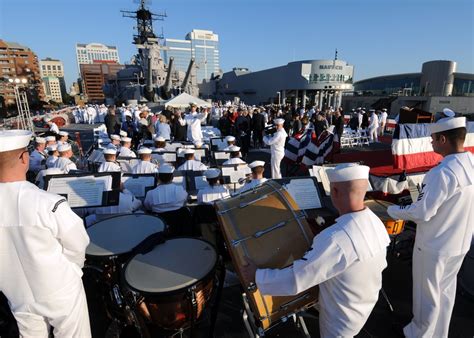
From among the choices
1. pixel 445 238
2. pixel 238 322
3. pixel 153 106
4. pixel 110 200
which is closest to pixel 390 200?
pixel 445 238

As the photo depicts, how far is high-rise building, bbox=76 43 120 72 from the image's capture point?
6604 inches

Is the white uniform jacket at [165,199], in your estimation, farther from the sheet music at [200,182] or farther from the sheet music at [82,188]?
the sheet music at [200,182]

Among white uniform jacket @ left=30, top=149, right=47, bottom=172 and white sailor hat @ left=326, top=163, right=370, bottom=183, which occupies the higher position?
white sailor hat @ left=326, top=163, right=370, bottom=183

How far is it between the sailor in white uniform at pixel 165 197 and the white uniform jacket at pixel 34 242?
1.90 m

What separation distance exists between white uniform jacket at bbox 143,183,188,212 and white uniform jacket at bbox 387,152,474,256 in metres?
2.77

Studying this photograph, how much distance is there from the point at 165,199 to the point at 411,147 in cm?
488

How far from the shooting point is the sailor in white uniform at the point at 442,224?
7.13 feet

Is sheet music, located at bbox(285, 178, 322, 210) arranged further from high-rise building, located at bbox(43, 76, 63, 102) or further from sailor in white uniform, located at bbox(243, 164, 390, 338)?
high-rise building, located at bbox(43, 76, 63, 102)

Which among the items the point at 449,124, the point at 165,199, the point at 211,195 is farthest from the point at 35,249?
the point at 449,124

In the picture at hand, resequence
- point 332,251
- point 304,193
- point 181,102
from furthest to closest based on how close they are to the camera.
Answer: point 181,102
point 304,193
point 332,251

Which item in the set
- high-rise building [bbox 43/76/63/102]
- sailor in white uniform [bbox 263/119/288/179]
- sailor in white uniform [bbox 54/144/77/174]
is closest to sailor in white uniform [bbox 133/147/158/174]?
sailor in white uniform [bbox 54/144/77/174]

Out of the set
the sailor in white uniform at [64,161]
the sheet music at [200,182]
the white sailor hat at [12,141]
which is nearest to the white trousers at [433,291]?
the white sailor hat at [12,141]

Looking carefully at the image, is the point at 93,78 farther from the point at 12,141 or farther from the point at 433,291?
the point at 433,291

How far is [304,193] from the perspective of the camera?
3387 mm
